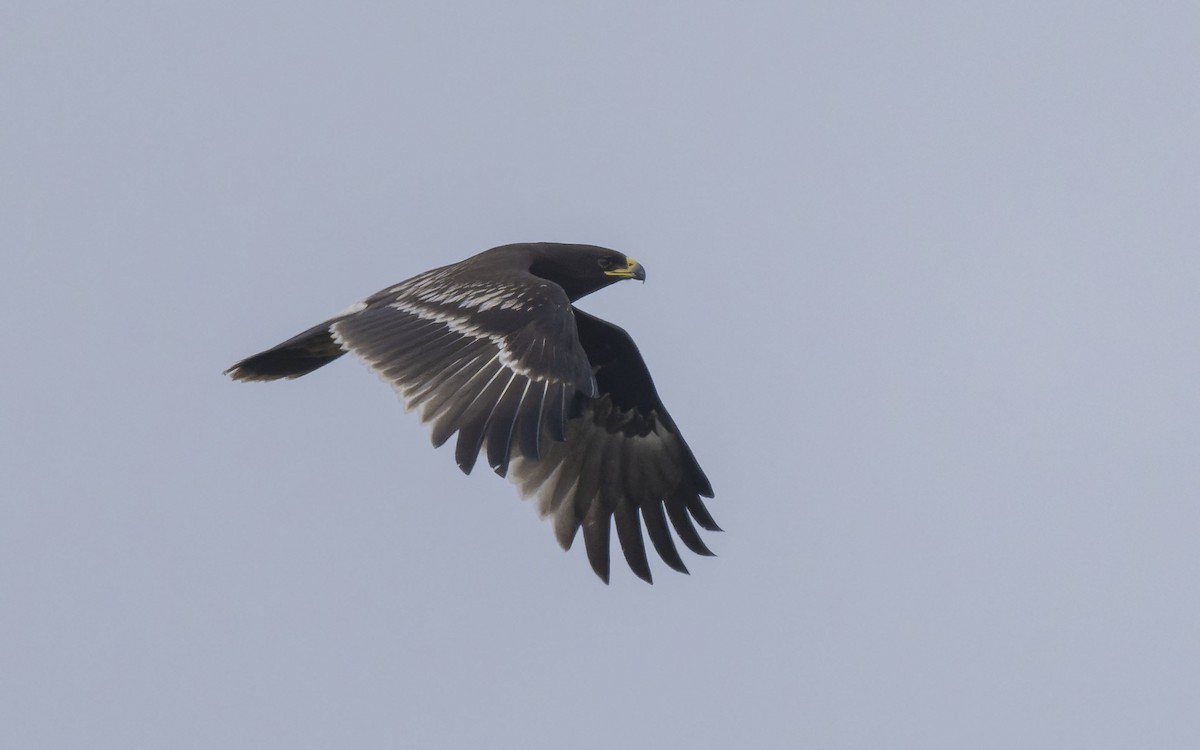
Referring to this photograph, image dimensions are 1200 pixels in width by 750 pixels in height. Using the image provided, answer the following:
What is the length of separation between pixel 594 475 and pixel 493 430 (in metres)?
3.09

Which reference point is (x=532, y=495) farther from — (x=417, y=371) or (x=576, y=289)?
(x=417, y=371)

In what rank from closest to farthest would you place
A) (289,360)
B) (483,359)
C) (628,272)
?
(483,359) < (289,360) < (628,272)

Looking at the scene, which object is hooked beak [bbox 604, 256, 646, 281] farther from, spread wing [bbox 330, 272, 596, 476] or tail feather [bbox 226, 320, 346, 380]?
tail feather [bbox 226, 320, 346, 380]

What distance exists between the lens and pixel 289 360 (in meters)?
12.4

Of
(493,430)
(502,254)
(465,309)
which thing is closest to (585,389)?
(493,430)

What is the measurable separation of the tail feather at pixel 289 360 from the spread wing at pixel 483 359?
53cm

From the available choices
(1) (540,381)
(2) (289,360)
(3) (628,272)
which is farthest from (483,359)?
(3) (628,272)

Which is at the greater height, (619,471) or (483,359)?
(483,359)

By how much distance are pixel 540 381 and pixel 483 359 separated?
1.43 ft

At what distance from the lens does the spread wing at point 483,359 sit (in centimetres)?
988

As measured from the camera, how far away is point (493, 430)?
9.84 metres

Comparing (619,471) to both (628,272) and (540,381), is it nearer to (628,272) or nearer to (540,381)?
(628,272)

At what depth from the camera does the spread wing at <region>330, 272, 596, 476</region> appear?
32.4 feet

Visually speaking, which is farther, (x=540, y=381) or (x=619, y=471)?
(x=619, y=471)
